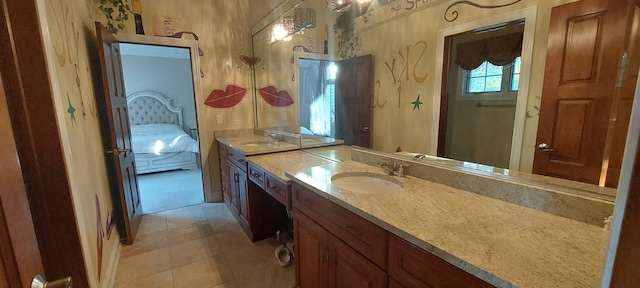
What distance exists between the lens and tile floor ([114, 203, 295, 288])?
193cm

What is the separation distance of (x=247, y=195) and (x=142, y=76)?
16.9 feet

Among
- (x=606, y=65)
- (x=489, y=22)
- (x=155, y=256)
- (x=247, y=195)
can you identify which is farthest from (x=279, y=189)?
(x=606, y=65)

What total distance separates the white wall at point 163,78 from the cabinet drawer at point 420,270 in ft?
18.3

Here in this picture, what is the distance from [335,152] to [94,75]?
222 centimetres

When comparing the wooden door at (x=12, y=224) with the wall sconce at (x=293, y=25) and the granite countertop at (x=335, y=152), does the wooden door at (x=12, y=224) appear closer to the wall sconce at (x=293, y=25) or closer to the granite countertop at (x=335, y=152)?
the granite countertop at (x=335, y=152)

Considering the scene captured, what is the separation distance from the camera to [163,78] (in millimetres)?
6031

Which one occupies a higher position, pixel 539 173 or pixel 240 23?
pixel 240 23

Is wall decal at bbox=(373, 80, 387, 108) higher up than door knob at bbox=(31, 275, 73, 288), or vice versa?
wall decal at bbox=(373, 80, 387, 108)

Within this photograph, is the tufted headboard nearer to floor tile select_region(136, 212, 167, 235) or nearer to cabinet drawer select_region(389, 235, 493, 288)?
floor tile select_region(136, 212, 167, 235)

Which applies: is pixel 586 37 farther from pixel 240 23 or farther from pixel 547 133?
pixel 240 23

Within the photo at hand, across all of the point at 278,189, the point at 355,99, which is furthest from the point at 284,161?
the point at 355,99

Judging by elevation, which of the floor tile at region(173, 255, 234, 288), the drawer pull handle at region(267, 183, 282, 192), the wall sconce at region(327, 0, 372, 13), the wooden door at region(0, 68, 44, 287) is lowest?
the floor tile at region(173, 255, 234, 288)

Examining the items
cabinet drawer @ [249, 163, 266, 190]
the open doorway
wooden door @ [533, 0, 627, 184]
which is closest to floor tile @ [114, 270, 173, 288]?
cabinet drawer @ [249, 163, 266, 190]

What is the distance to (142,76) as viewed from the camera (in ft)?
19.2
